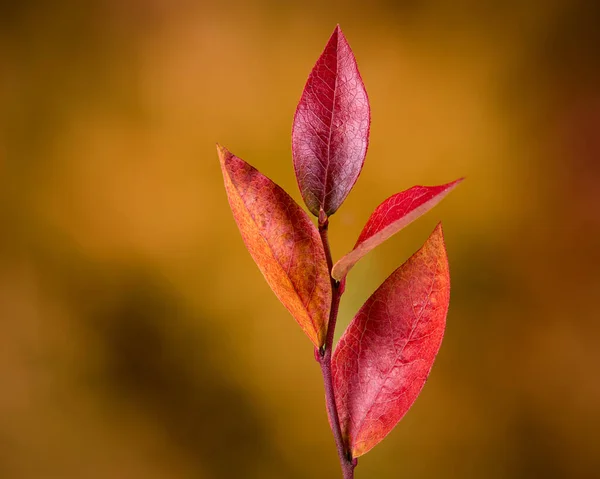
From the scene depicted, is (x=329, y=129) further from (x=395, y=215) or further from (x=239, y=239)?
(x=239, y=239)

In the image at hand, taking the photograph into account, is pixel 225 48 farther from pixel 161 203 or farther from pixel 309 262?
pixel 309 262

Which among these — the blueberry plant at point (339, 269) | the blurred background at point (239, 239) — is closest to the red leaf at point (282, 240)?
the blueberry plant at point (339, 269)

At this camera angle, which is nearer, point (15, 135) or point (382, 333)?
point (382, 333)

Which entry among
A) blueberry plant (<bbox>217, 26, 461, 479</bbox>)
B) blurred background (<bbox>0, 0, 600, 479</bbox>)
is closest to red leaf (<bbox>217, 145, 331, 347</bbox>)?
blueberry plant (<bbox>217, 26, 461, 479</bbox>)

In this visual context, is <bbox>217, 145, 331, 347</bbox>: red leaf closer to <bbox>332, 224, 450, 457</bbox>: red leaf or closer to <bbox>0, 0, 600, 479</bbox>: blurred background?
<bbox>332, 224, 450, 457</bbox>: red leaf

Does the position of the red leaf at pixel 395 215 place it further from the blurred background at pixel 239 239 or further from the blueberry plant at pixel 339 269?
the blurred background at pixel 239 239

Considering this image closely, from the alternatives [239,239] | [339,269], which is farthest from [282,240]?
[239,239]

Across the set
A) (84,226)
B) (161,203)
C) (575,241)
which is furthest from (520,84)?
(84,226)
